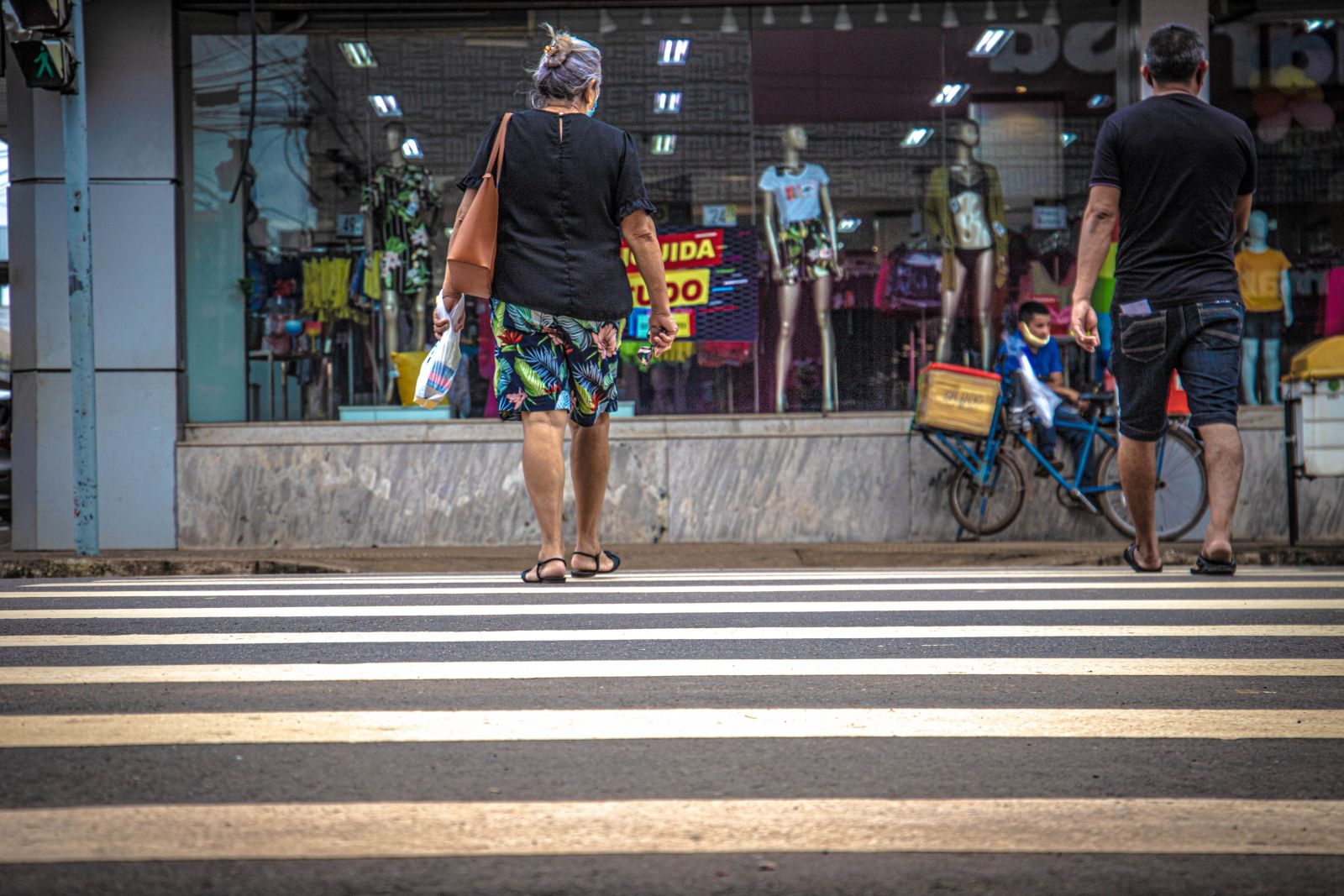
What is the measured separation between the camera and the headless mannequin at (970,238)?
37.0 ft

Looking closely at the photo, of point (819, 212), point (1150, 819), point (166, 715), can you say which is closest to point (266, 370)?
point (819, 212)

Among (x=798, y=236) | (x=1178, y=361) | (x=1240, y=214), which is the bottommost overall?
(x=1178, y=361)

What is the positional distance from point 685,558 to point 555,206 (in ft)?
10.9

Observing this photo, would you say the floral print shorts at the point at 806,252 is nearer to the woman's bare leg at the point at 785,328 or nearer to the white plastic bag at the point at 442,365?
the woman's bare leg at the point at 785,328

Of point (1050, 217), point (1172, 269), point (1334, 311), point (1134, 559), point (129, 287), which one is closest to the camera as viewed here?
point (1172, 269)

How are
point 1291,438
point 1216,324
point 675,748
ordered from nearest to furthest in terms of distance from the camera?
point 675,748 < point 1216,324 < point 1291,438

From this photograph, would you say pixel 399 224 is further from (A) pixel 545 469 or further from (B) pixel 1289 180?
(B) pixel 1289 180

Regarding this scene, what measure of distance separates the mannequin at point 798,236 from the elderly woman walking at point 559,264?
201 inches

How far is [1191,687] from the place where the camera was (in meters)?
3.59

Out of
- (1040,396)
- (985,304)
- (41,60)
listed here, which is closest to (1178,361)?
(1040,396)

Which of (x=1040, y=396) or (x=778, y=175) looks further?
(x=778, y=175)

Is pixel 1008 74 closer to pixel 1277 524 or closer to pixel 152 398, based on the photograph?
pixel 1277 524

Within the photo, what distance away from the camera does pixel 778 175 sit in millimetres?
11328

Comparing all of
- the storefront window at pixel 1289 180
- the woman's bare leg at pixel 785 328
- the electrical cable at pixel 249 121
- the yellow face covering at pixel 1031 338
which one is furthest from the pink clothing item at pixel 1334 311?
the electrical cable at pixel 249 121
